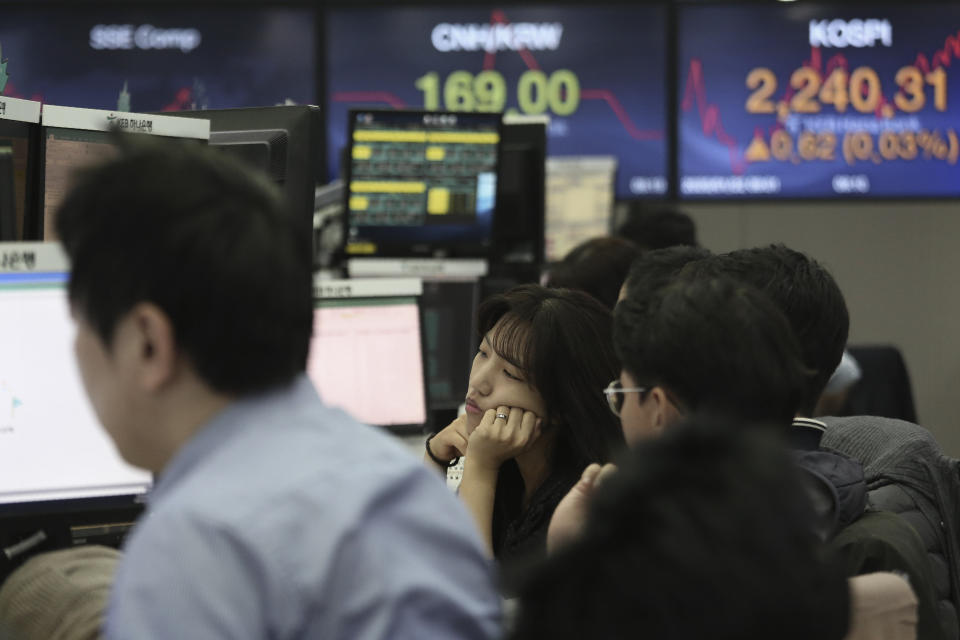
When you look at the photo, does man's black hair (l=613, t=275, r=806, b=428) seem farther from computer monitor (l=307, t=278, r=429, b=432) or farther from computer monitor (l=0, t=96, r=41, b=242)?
computer monitor (l=307, t=278, r=429, b=432)

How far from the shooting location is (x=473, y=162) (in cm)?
349

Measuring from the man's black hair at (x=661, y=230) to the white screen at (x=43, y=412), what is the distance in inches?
97.4

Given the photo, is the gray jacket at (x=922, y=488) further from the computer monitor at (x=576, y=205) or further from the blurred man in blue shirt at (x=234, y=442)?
the computer monitor at (x=576, y=205)

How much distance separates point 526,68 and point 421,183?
7.46ft

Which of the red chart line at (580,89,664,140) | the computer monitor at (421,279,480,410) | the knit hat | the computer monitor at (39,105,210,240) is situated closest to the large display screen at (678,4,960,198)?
the red chart line at (580,89,664,140)

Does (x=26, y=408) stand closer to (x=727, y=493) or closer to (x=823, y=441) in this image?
(x=727, y=493)

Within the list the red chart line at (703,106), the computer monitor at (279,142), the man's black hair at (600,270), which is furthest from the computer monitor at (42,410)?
the red chart line at (703,106)

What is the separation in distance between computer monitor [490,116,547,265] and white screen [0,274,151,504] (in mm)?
2353

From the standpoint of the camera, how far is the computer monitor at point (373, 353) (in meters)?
2.53

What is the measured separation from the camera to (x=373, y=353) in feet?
8.41

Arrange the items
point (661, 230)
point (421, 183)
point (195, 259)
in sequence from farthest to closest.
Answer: point (661, 230) → point (421, 183) → point (195, 259)

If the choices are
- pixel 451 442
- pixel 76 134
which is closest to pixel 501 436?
pixel 451 442

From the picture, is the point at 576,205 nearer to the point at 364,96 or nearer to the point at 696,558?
the point at 364,96

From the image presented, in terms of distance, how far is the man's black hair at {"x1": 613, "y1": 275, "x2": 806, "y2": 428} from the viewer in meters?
1.23
